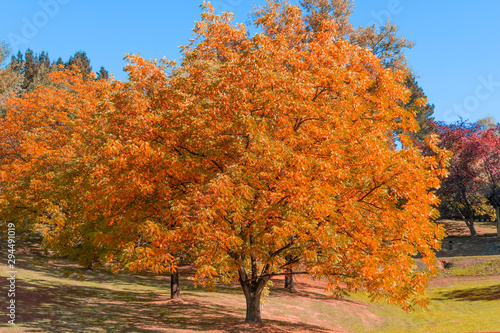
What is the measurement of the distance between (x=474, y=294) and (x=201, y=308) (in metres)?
25.0

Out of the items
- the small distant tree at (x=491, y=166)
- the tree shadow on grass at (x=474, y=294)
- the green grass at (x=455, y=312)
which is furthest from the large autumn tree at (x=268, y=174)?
the small distant tree at (x=491, y=166)

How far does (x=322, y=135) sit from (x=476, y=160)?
50463 millimetres

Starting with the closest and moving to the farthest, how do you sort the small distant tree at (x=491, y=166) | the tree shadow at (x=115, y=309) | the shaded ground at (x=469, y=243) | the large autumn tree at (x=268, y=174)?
the large autumn tree at (x=268, y=174) → the tree shadow at (x=115, y=309) → the shaded ground at (x=469, y=243) → the small distant tree at (x=491, y=166)

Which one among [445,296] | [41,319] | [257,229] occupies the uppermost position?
[257,229]

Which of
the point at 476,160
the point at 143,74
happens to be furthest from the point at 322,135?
the point at 476,160

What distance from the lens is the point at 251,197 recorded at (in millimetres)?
13172

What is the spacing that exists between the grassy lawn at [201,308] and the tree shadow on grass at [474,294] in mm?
→ 87

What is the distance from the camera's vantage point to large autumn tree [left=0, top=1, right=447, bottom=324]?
13211 mm

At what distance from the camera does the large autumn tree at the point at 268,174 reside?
1321 centimetres

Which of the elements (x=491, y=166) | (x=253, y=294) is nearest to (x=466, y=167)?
(x=491, y=166)

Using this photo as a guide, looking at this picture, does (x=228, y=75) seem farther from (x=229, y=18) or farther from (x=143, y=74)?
(x=143, y=74)

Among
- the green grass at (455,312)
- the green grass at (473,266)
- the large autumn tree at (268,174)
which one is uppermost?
the large autumn tree at (268,174)

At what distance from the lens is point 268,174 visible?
13.5m

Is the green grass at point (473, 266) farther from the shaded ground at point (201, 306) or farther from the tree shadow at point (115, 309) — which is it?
the tree shadow at point (115, 309)
